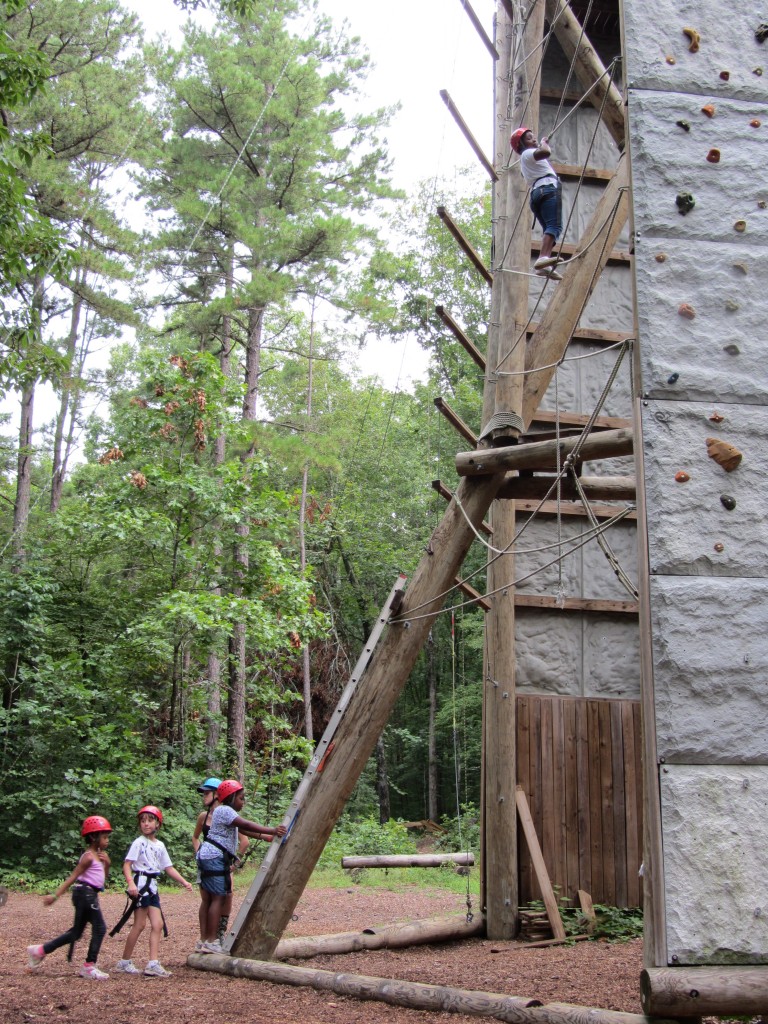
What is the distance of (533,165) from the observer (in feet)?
26.6

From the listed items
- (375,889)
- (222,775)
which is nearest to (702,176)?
(375,889)

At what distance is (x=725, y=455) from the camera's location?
4398 mm

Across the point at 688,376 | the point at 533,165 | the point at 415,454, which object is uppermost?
the point at 415,454

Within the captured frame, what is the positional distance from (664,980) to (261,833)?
12.8ft

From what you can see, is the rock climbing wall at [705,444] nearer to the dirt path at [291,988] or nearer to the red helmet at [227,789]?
the dirt path at [291,988]

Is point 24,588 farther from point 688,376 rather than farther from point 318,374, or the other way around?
point 318,374

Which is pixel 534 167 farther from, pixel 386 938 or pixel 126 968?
pixel 126 968

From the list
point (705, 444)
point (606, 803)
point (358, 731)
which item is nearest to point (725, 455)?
point (705, 444)

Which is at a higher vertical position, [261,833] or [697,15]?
[697,15]

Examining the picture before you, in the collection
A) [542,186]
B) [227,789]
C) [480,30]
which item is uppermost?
[480,30]

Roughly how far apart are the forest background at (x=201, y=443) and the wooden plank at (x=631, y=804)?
624 cm

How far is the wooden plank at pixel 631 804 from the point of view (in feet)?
30.1

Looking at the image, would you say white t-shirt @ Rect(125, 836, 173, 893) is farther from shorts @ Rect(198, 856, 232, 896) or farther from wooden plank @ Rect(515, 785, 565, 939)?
wooden plank @ Rect(515, 785, 565, 939)

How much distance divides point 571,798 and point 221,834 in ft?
12.2
